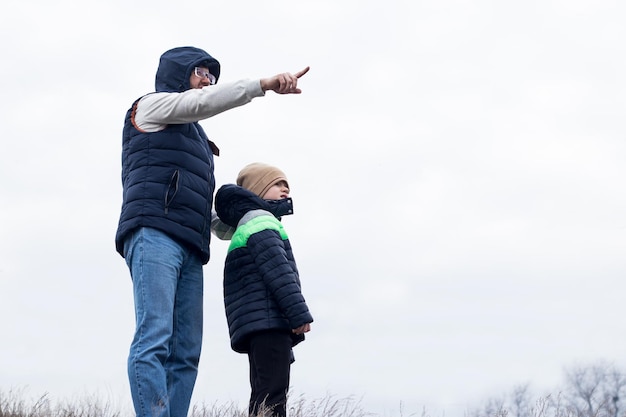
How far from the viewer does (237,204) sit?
17.7 ft

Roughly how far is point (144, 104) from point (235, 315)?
1283 millimetres

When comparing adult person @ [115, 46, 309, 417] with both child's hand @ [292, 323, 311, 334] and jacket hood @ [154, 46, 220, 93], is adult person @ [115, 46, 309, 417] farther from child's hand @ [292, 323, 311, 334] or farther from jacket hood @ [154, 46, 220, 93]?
child's hand @ [292, 323, 311, 334]

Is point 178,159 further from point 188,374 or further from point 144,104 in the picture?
point 188,374

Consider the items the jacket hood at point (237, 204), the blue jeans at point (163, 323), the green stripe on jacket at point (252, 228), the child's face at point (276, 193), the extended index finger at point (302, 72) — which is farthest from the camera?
the child's face at point (276, 193)

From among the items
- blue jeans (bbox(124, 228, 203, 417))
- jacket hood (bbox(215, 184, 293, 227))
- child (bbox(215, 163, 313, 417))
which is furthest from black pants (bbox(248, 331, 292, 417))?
jacket hood (bbox(215, 184, 293, 227))

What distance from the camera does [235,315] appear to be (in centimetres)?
525

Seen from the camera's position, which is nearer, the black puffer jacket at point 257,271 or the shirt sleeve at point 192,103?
the shirt sleeve at point 192,103

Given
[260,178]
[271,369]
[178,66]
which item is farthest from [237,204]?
[271,369]

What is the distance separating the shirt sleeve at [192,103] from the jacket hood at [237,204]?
0.71 m

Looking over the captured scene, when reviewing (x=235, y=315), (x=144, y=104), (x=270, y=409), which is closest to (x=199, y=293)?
(x=235, y=315)

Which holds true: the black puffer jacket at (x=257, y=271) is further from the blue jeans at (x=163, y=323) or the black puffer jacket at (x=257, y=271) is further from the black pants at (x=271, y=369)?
the blue jeans at (x=163, y=323)

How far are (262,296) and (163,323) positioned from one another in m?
0.78

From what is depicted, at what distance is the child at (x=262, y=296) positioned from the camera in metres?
5.08

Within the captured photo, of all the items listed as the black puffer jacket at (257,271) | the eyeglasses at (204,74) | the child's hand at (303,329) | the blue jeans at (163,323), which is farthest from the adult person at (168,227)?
the child's hand at (303,329)
